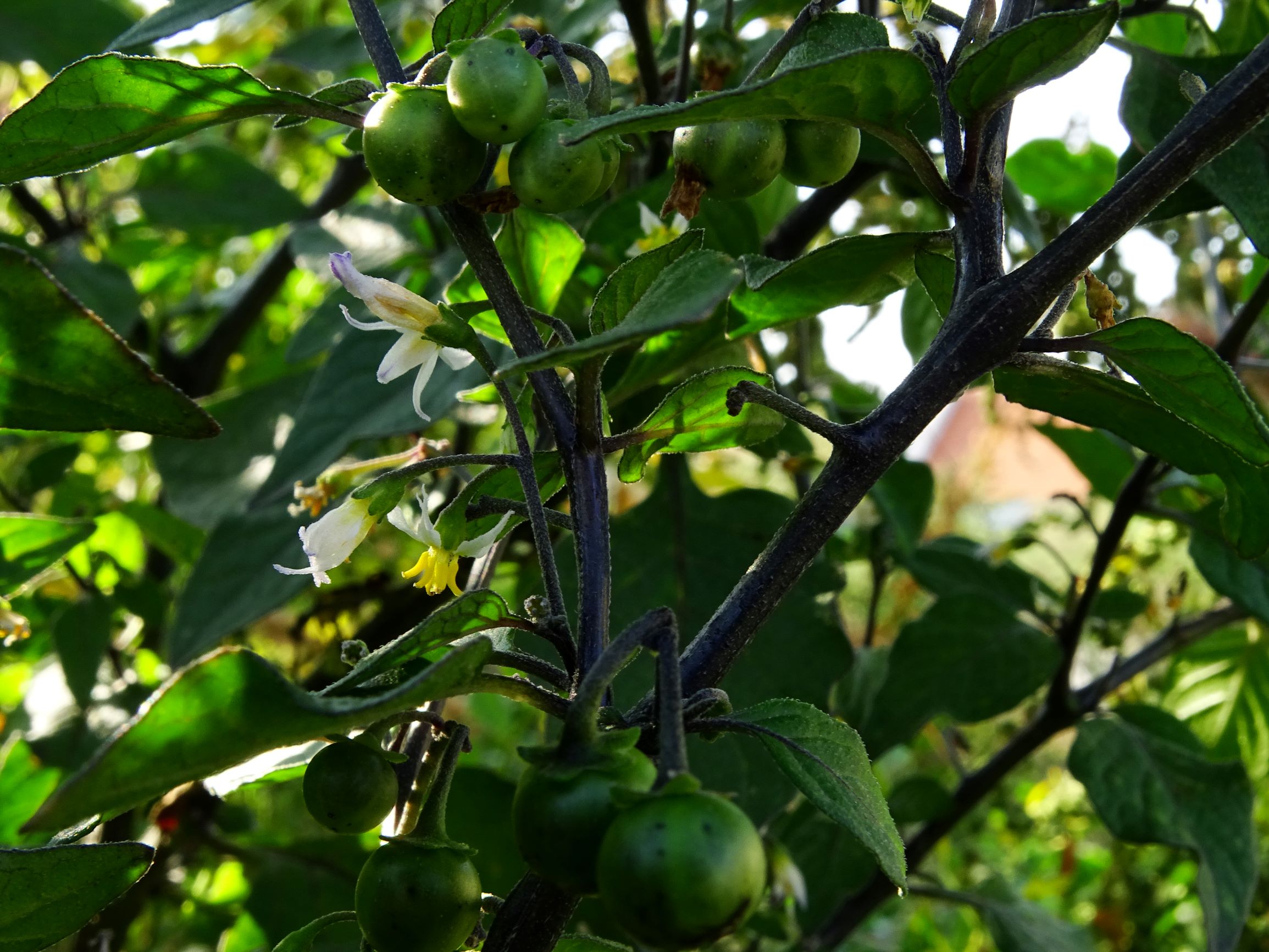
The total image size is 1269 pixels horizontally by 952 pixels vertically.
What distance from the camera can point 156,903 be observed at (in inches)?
38.2

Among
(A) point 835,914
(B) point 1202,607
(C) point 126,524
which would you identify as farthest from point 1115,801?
(C) point 126,524

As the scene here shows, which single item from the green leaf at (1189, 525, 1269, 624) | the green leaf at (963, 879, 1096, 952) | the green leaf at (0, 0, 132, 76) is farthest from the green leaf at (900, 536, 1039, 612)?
the green leaf at (0, 0, 132, 76)

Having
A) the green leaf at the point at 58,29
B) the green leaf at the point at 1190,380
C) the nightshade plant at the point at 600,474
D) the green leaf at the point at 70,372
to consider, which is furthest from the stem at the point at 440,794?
the green leaf at the point at 58,29

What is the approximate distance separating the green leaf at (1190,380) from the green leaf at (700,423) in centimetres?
10

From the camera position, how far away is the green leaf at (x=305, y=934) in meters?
0.33

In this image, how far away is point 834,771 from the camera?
0.28 meters

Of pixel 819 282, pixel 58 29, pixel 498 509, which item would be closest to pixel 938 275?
pixel 819 282

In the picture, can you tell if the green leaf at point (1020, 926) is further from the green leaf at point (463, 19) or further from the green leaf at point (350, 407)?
the green leaf at point (463, 19)

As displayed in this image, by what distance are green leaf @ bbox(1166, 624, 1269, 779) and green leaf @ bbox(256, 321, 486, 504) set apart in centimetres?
67

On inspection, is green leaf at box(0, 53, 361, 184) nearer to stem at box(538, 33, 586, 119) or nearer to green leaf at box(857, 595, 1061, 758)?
stem at box(538, 33, 586, 119)

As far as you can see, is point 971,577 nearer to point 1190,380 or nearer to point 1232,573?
point 1232,573

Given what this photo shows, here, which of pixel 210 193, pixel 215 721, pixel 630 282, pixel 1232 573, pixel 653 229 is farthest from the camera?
pixel 210 193

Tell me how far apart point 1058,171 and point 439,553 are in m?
0.62

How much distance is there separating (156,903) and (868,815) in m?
0.88
